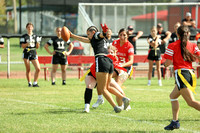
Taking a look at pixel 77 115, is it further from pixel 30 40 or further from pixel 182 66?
pixel 30 40

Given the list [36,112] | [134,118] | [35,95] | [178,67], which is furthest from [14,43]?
[178,67]

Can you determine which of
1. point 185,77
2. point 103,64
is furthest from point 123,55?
point 185,77

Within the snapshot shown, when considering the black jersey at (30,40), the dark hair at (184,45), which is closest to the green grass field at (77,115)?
the dark hair at (184,45)

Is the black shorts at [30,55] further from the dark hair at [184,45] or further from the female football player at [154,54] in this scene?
the dark hair at [184,45]

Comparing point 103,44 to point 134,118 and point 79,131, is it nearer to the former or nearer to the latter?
point 134,118

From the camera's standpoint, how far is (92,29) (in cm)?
834

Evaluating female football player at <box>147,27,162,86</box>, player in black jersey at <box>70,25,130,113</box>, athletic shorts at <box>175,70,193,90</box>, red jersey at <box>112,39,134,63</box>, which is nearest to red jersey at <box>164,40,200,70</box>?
athletic shorts at <box>175,70,193,90</box>

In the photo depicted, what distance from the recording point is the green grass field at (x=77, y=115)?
269 inches

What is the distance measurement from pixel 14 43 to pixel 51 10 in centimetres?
1412

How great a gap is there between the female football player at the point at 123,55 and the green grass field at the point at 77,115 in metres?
0.65

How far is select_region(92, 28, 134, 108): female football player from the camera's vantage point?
9.30 meters

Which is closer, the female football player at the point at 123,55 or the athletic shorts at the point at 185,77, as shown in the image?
the athletic shorts at the point at 185,77

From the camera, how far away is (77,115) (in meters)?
8.13

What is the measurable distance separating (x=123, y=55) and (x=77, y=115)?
7.09 ft
